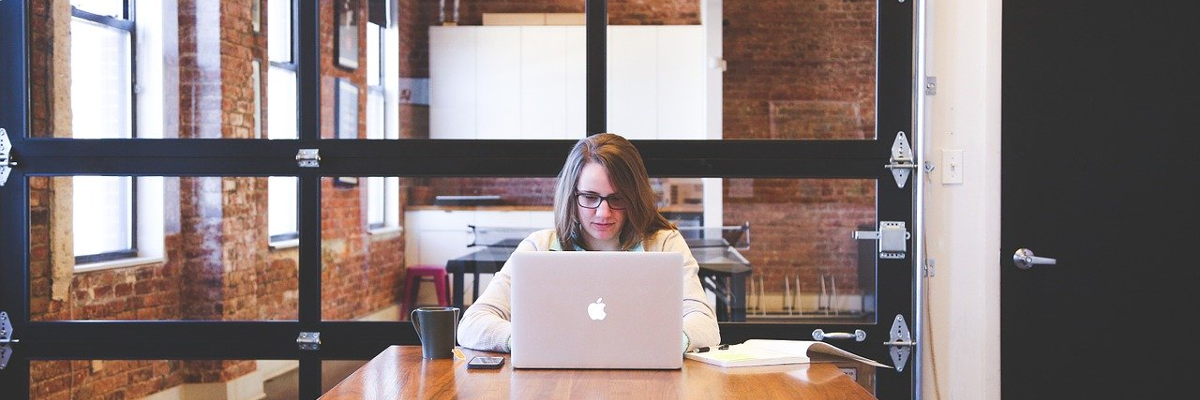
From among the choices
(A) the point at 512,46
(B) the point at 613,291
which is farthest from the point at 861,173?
(B) the point at 613,291

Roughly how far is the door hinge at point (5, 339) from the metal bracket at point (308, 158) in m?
1.09

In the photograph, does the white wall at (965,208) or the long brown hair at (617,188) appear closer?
the long brown hair at (617,188)

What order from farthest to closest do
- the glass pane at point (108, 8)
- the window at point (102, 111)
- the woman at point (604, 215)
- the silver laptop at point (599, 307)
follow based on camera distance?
the glass pane at point (108, 8) < the window at point (102, 111) < the woman at point (604, 215) < the silver laptop at point (599, 307)

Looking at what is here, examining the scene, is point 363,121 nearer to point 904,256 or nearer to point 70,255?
point 70,255

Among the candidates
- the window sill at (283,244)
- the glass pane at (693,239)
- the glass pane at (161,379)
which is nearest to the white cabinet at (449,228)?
the glass pane at (693,239)

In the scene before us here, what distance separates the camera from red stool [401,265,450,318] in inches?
133

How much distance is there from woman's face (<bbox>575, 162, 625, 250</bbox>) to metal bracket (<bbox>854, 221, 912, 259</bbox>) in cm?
99

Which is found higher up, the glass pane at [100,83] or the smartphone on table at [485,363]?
the glass pane at [100,83]

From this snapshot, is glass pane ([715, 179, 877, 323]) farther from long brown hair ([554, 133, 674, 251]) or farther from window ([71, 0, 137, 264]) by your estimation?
window ([71, 0, 137, 264])

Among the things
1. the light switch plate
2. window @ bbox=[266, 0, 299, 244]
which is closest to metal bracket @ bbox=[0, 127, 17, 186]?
window @ bbox=[266, 0, 299, 244]

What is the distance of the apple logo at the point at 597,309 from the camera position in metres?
1.94
